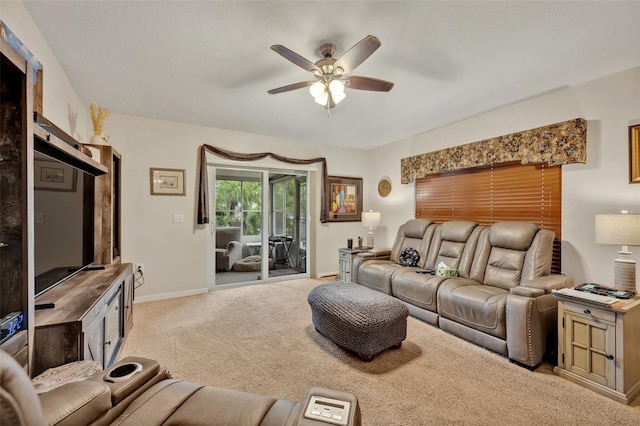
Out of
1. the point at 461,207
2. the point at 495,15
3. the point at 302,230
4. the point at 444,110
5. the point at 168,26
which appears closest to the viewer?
the point at 495,15

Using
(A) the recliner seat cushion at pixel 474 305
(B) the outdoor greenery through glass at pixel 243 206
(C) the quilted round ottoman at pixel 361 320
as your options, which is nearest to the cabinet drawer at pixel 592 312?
(A) the recliner seat cushion at pixel 474 305

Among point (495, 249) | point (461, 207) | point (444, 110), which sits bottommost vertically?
point (495, 249)

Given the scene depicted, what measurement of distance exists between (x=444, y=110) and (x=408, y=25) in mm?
1789

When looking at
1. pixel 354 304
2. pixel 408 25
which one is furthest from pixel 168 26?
pixel 354 304

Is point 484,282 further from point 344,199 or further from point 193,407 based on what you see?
point 193,407

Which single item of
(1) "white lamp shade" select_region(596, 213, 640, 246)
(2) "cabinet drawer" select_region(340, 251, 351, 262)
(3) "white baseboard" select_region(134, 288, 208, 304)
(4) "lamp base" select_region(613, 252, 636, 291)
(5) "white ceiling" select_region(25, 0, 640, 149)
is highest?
(5) "white ceiling" select_region(25, 0, 640, 149)

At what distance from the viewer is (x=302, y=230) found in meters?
5.38

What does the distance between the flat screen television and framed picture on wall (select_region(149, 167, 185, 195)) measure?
4.62 ft

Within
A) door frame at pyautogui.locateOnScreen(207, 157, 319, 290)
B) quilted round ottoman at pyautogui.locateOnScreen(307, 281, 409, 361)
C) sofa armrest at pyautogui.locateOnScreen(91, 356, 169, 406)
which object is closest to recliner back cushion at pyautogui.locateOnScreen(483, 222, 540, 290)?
quilted round ottoman at pyautogui.locateOnScreen(307, 281, 409, 361)

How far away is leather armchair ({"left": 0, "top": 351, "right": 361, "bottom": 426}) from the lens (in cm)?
84

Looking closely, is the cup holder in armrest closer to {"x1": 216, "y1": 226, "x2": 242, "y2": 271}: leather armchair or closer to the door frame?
the door frame

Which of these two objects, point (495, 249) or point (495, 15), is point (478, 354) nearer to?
point (495, 249)

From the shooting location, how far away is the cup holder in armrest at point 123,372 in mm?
1062

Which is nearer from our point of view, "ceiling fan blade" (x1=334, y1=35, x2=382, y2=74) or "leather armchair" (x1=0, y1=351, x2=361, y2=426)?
"leather armchair" (x1=0, y1=351, x2=361, y2=426)
